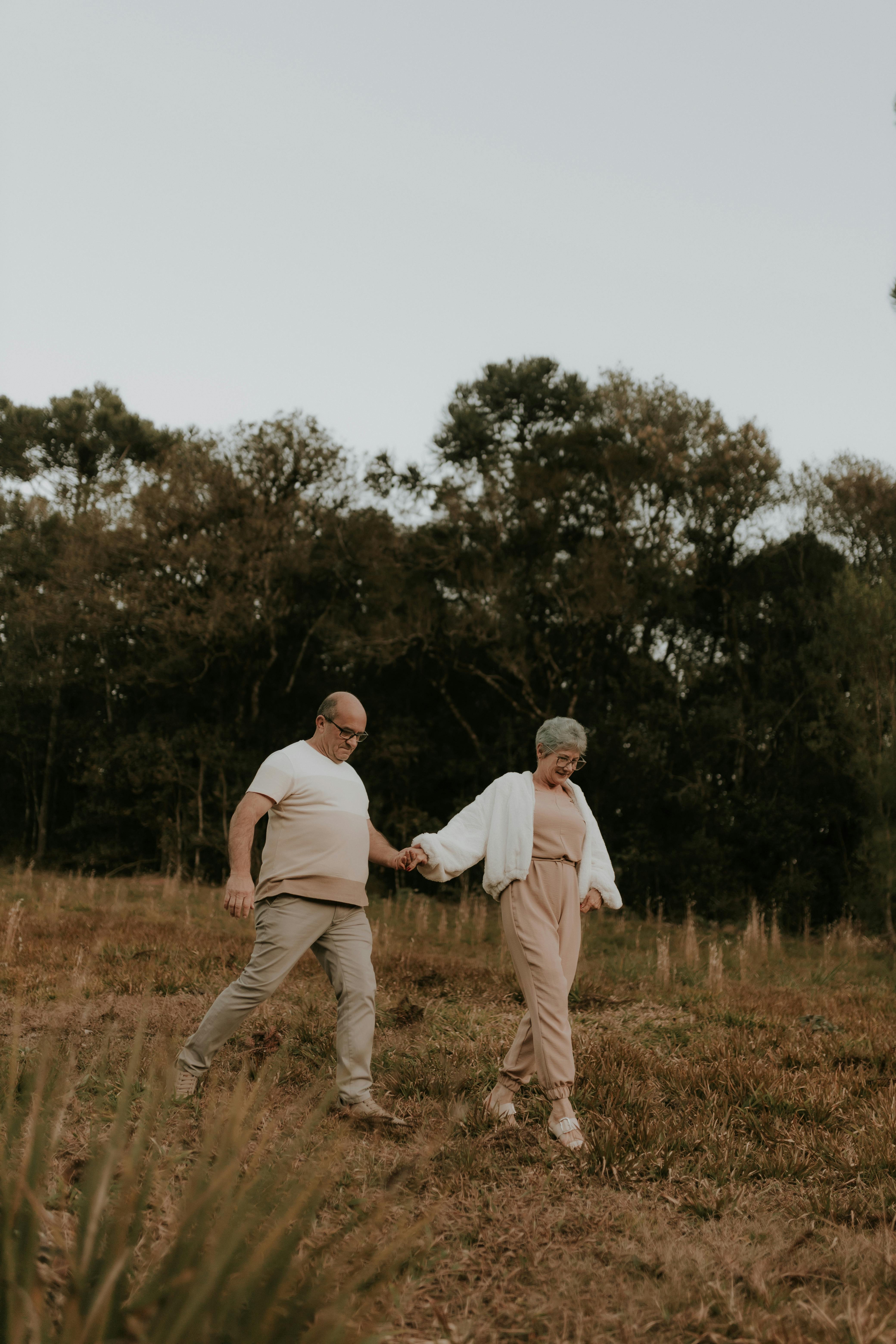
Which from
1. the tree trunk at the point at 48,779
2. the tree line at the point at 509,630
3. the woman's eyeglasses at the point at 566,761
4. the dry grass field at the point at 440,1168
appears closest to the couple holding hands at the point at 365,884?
the woman's eyeglasses at the point at 566,761

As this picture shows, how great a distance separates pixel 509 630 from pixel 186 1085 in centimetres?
1588

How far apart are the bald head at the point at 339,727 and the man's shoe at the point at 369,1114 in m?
1.62

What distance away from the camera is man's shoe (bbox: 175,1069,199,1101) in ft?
16.3

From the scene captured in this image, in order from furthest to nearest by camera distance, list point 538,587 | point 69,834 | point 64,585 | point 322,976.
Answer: point 69,834, point 64,585, point 538,587, point 322,976

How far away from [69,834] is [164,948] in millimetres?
17576

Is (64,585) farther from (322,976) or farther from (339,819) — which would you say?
(339,819)

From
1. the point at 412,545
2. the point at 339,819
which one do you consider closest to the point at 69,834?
the point at 412,545

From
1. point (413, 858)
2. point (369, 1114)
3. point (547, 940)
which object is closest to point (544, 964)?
point (547, 940)

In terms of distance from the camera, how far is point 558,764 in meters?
5.09

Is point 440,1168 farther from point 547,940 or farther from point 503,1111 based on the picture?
point 547,940

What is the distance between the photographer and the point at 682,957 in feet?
37.1

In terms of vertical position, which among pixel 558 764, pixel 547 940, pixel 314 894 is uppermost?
pixel 558 764

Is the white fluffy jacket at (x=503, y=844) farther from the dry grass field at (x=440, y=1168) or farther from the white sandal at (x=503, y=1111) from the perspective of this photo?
the dry grass field at (x=440, y=1168)

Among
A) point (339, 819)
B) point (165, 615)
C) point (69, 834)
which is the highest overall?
point (165, 615)
